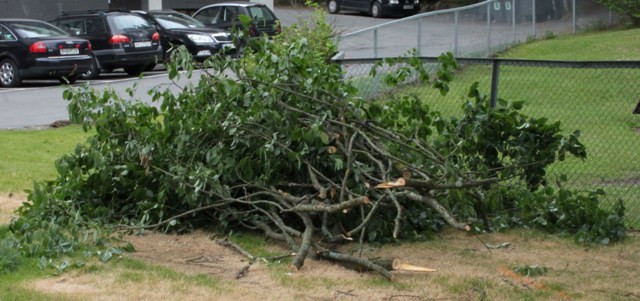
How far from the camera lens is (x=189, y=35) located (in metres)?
27.6

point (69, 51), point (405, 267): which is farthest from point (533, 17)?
point (405, 267)

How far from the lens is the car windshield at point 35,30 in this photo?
76.0 feet

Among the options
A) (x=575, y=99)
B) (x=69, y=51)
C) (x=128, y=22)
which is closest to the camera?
(x=575, y=99)

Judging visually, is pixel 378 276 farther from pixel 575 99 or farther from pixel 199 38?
pixel 199 38

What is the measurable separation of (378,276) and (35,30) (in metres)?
18.4

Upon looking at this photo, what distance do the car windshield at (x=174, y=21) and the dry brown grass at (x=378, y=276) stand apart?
68.9 ft

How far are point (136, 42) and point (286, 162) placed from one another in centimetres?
1836

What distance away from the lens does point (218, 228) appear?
8.44 metres

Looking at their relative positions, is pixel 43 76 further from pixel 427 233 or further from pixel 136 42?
pixel 427 233

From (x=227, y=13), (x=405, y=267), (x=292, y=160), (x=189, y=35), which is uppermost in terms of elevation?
(x=227, y=13)

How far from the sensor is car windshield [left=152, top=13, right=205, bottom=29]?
28656 millimetres

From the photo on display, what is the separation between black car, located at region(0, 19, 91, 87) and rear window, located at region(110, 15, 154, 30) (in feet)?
7.97

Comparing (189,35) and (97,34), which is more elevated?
(97,34)

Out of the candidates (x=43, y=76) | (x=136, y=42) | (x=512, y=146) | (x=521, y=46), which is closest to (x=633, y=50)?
(x=521, y=46)
